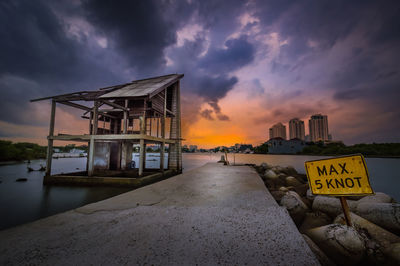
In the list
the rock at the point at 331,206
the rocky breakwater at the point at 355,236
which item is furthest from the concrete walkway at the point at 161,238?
the rock at the point at 331,206

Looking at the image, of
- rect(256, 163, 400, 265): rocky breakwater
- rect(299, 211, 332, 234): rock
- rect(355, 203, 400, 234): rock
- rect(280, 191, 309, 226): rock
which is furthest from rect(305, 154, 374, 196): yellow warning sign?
rect(355, 203, 400, 234): rock

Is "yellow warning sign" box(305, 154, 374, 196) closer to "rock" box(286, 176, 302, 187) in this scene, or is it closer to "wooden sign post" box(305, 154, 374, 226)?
"wooden sign post" box(305, 154, 374, 226)

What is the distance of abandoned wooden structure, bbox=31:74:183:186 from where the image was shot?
465 inches

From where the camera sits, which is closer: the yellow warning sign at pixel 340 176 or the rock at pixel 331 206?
the yellow warning sign at pixel 340 176

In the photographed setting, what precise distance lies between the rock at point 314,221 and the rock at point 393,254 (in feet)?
4.43

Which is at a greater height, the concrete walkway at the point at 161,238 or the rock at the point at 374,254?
the concrete walkway at the point at 161,238

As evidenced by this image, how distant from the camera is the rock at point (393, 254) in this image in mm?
2047

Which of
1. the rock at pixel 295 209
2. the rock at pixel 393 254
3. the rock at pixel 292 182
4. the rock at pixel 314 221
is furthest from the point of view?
the rock at pixel 292 182

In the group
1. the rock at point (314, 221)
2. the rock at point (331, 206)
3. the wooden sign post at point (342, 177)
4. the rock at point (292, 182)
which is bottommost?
the rock at point (292, 182)

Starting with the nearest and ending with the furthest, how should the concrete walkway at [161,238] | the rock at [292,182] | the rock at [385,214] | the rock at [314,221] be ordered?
the concrete walkway at [161,238] < the rock at [385,214] < the rock at [314,221] < the rock at [292,182]

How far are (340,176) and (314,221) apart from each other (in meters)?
1.76

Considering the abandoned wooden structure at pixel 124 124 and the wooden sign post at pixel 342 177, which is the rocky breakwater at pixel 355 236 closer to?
the wooden sign post at pixel 342 177

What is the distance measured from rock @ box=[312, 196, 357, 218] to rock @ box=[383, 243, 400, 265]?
6.20 feet

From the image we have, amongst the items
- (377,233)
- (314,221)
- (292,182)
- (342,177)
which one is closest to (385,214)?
(377,233)
